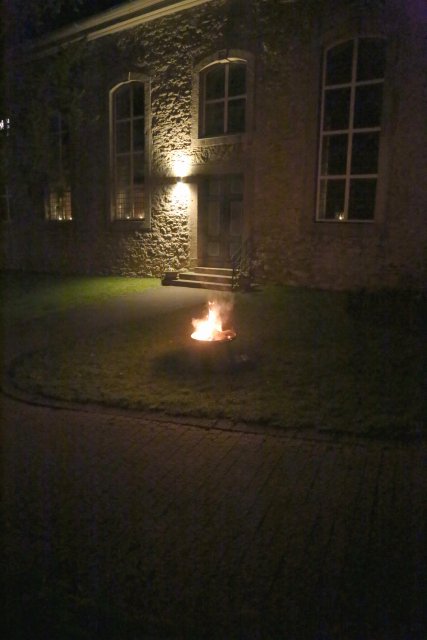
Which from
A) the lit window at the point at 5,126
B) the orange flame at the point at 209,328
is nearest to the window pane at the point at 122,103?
the lit window at the point at 5,126

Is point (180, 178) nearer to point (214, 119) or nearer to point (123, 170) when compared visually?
point (214, 119)

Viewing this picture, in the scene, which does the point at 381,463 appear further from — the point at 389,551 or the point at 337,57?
the point at 337,57

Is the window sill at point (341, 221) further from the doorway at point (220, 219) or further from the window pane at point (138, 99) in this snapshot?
the window pane at point (138, 99)

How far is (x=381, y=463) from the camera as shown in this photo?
3.86 metres

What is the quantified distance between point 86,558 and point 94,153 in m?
15.8

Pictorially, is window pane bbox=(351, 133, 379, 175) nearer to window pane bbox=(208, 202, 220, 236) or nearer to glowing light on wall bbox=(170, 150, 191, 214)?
window pane bbox=(208, 202, 220, 236)

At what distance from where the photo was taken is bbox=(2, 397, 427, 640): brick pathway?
7.95 ft

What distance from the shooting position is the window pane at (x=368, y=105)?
11.0 m

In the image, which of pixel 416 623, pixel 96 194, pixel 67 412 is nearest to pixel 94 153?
pixel 96 194

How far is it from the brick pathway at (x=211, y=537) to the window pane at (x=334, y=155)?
907 cm

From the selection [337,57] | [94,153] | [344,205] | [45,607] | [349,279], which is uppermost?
[337,57]

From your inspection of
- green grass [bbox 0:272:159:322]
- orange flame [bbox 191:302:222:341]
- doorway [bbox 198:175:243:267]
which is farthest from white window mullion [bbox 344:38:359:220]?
orange flame [bbox 191:302:222:341]

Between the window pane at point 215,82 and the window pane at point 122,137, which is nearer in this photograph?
the window pane at point 215,82

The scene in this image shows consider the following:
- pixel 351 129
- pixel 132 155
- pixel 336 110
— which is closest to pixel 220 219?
pixel 132 155
